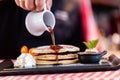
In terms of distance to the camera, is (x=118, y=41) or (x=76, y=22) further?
(x=118, y=41)

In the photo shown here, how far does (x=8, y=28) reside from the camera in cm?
203

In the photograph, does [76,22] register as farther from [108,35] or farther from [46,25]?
[108,35]

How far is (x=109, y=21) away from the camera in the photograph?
3.17 meters

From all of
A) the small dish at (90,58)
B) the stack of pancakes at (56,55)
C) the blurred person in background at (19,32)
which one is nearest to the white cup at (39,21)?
the stack of pancakes at (56,55)

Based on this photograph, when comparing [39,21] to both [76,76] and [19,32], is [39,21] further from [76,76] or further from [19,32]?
[19,32]

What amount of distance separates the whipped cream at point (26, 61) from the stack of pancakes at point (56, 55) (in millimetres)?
58

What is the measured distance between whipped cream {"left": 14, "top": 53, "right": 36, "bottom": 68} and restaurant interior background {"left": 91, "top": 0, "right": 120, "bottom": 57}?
1822 mm

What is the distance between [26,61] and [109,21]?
2.03 metres

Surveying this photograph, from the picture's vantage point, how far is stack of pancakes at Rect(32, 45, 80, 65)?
1.33m

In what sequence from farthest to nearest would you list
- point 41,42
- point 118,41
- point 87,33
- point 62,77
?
point 118,41 → point 87,33 → point 41,42 → point 62,77

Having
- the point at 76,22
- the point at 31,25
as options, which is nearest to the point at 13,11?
the point at 76,22

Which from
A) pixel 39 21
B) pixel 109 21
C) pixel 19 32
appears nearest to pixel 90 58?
pixel 39 21

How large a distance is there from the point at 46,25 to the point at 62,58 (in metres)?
0.16

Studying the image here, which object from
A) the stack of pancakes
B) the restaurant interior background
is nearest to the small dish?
the stack of pancakes
